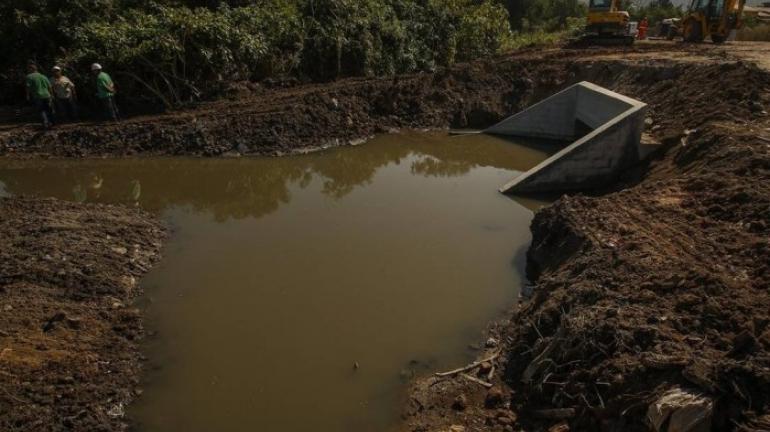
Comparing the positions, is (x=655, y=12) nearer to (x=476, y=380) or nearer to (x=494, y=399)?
(x=476, y=380)

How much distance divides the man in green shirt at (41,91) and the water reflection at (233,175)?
1327 mm

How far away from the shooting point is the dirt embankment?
4.42 m

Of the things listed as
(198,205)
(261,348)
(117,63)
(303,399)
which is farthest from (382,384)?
Answer: (117,63)

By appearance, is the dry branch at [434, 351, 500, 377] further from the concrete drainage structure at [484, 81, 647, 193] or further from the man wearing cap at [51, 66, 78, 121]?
the man wearing cap at [51, 66, 78, 121]

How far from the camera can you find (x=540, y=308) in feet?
21.6

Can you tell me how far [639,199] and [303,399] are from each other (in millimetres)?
6259

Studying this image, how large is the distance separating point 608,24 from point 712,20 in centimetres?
Answer: 370

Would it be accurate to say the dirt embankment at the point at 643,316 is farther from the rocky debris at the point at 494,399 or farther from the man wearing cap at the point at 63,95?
the man wearing cap at the point at 63,95

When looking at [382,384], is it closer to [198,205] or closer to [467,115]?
[198,205]

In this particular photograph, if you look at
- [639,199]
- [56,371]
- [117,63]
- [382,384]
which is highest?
[117,63]

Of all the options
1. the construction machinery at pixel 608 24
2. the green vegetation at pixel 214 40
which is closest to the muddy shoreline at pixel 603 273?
the green vegetation at pixel 214 40

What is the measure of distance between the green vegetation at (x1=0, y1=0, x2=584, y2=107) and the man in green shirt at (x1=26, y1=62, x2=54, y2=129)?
2.90ft

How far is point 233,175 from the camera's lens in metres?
12.1

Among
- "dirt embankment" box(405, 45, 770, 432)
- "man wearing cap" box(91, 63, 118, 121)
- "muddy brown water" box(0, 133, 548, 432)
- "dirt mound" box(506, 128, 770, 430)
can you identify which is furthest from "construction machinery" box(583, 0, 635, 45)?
"man wearing cap" box(91, 63, 118, 121)
